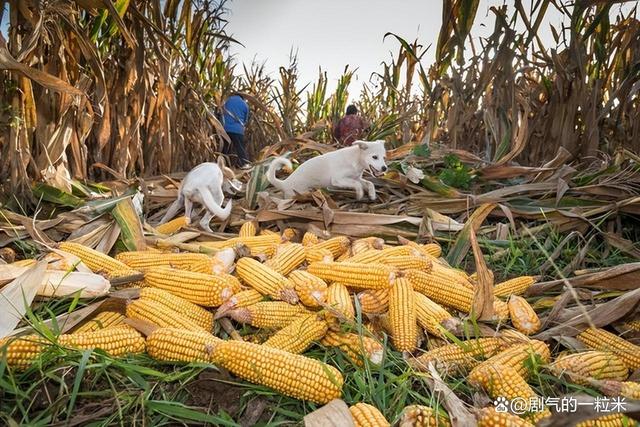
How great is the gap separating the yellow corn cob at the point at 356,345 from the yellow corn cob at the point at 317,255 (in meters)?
0.65

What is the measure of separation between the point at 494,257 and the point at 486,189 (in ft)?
4.86

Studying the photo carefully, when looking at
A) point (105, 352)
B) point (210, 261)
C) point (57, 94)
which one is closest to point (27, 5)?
point (57, 94)

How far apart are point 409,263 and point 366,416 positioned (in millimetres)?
1055

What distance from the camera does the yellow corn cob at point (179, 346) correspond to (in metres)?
1.45

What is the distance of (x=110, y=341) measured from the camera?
1.47 metres

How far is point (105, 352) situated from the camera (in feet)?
4.74

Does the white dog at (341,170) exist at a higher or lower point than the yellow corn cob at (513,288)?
higher

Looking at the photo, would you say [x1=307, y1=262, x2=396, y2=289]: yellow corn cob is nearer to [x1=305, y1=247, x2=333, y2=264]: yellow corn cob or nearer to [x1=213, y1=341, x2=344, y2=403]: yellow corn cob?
[x1=305, y1=247, x2=333, y2=264]: yellow corn cob

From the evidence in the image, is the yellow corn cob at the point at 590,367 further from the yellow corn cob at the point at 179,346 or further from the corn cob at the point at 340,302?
the yellow corn cob at the point at 179,346

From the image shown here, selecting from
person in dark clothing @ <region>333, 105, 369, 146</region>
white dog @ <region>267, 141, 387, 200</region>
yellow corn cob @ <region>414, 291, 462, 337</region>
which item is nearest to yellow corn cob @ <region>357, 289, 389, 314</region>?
yellow corn cob @ <region>414, 291, 462, 337</region>

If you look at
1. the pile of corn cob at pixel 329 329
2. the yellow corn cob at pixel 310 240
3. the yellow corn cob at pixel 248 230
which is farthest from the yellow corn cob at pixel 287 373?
the yellow corn cob at pixel 248 230

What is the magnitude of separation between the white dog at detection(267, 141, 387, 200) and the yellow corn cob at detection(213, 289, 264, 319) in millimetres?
2357

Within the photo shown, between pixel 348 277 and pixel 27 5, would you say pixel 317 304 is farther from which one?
pixel 27 5

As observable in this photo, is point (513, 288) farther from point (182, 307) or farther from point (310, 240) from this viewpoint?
point (182, 307)
